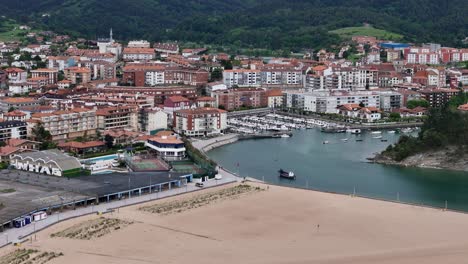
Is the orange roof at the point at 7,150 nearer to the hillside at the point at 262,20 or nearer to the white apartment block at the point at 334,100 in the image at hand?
the white apartment block at the point at 334,100

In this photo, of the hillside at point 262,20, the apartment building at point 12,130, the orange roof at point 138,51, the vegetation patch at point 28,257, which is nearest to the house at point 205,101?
the apartment building at point 12,130

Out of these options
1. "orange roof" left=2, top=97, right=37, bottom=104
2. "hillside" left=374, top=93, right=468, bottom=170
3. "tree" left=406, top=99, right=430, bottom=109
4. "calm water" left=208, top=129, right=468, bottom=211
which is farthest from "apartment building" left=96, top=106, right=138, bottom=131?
"tree" left=406, top=99, right=430, bottom=109

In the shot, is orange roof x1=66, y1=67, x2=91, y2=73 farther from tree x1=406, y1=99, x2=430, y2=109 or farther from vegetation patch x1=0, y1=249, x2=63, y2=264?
vegetation patch x1=0, y1=249, x2=63, y2=264

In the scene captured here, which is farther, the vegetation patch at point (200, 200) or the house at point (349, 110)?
the house at point (349, 110)

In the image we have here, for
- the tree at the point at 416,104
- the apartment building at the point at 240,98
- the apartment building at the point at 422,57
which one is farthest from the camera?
the apartment building at the point at 422,57

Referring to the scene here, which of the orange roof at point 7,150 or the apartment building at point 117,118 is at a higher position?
the apartment building at point 117,118

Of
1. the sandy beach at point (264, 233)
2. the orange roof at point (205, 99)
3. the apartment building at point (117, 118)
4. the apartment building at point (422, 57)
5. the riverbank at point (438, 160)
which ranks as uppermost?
the apartment building at point (422, 57)

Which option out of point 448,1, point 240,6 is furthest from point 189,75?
point 240,6
